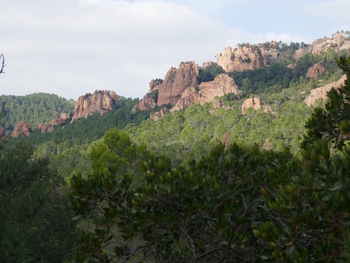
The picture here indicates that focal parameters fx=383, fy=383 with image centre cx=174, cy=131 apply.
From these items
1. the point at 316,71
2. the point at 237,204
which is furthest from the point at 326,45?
the point at 237,204

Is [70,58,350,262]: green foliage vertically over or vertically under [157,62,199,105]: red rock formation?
under

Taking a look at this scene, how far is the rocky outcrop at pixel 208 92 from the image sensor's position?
106062 millimetres

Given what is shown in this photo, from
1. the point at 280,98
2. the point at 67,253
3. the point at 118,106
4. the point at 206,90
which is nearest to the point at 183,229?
the point at 67,253

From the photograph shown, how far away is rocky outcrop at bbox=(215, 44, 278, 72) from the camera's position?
137 meters

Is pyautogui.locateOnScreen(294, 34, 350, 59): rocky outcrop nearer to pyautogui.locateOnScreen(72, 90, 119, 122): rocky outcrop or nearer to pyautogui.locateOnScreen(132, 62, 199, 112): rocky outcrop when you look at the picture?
pyautogui.locateOnScreen(132, 62, 199, 112): rocky outcrop

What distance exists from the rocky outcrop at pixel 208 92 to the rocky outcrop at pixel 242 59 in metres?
29.5

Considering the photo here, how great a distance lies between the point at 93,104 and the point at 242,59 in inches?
2169

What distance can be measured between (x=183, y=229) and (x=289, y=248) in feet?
5.53

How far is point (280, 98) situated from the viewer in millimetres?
93000

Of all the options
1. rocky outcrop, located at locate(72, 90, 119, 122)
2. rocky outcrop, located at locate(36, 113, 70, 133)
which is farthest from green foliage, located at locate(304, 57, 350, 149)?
rocky outcrop, located at locate(72, 90, 119, 122)

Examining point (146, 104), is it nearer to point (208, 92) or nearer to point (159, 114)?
point (159, 114)

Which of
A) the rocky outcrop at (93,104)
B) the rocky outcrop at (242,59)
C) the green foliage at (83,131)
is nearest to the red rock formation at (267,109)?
the green foliage at (83,131)

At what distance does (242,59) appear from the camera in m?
138

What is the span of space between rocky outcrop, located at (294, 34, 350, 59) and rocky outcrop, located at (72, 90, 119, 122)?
249 ft
